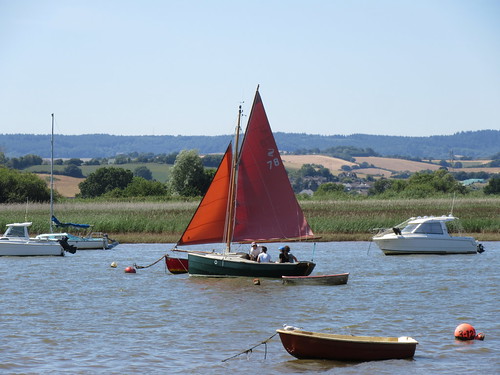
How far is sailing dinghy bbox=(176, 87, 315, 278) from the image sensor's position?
35.3m

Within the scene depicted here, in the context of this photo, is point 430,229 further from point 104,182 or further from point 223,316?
point 104,182

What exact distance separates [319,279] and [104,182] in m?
96.8

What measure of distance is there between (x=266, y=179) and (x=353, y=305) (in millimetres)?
8376

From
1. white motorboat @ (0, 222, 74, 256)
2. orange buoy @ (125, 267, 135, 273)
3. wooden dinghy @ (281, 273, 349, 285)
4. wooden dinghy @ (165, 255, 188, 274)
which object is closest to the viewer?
wooden dinghy @ (281, 273, 349, 285)

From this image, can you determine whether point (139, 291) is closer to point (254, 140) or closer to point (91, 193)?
point (254, 140)

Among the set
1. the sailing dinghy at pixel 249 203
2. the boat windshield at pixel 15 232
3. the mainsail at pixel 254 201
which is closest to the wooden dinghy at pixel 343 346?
the sailing dinghy at pixel 249 203

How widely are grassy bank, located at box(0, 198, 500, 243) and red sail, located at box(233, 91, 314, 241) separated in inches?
853

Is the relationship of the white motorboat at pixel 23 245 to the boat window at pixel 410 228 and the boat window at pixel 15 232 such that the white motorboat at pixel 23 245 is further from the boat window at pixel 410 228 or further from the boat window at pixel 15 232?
the boat window at pixel 410 228

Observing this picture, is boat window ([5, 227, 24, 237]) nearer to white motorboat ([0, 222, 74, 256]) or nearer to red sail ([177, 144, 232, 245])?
white motorboat ([0, 222, 74, 256])

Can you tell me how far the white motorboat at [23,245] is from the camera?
1900 inches

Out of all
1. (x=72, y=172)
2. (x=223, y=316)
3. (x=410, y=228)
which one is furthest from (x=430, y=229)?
(x=72, y=172)

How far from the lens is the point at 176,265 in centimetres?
3853

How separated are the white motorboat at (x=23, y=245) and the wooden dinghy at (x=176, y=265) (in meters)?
12.6

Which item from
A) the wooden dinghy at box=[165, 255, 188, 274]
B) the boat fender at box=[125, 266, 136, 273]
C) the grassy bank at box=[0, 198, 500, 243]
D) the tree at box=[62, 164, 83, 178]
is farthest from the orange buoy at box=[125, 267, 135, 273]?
the tree at box=[62, 164, 83, 178]
